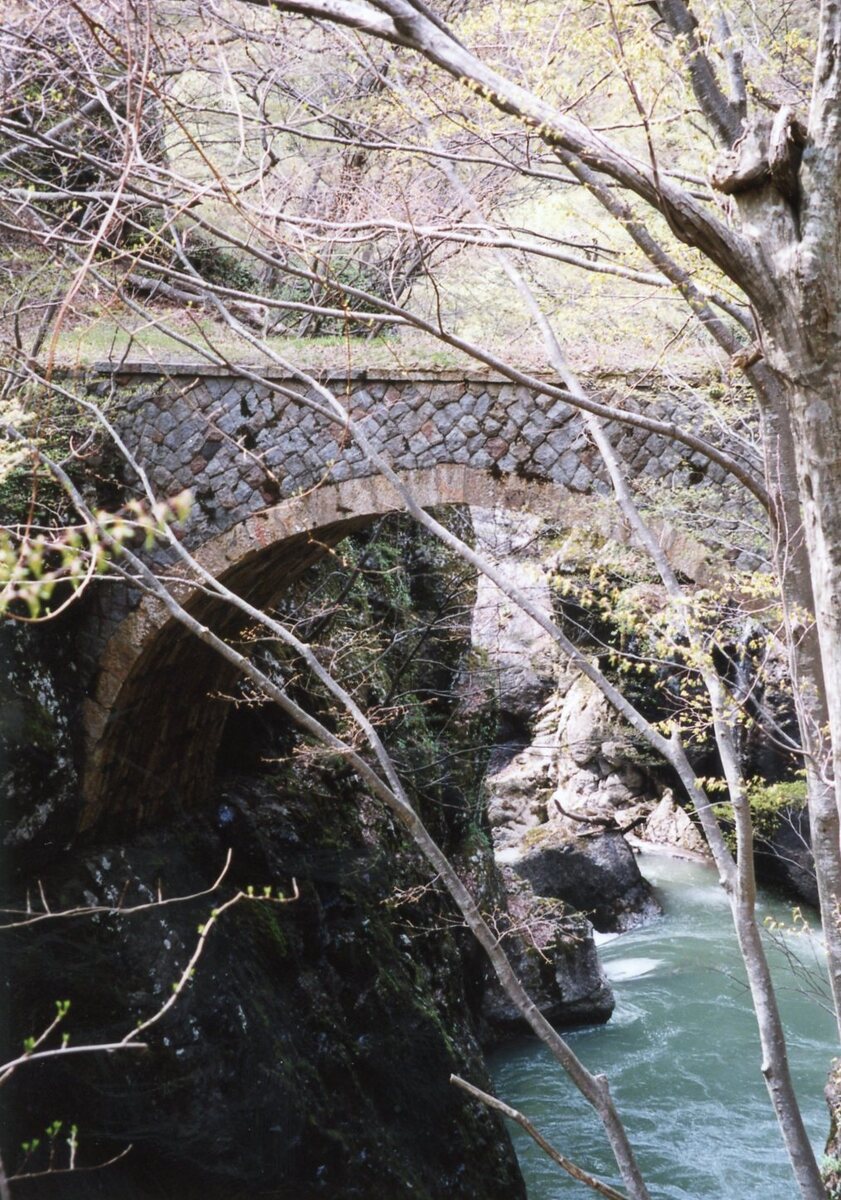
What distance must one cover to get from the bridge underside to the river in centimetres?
364

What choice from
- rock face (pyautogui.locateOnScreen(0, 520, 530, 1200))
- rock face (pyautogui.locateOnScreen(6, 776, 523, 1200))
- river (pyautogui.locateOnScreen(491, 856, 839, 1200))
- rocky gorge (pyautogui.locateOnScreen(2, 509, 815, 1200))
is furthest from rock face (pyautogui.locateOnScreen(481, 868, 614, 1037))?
rock face (pyautogui.locateOnScreen(6, 776, 523, 1200))

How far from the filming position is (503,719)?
56.7 feet

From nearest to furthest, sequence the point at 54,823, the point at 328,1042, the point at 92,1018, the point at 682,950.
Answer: the point at 92,1018, the point at 54,823, the point at 328,1042, the point at 682,950

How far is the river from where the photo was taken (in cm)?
752

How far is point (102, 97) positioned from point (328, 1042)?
5.83 metres

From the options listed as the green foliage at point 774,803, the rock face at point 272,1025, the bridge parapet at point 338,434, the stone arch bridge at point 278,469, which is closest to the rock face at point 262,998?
the rock face at point 272,1025

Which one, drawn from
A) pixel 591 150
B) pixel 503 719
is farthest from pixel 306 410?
pixel 503 719

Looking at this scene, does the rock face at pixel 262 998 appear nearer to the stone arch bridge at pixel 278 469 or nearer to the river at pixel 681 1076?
the stone arch bridge at pixel 278 469

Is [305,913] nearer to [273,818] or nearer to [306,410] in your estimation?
[273,818]

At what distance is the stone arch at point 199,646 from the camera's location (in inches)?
252

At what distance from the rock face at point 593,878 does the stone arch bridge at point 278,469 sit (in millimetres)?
5811

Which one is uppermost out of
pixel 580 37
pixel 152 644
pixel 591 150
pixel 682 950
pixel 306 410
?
pixel 580 37

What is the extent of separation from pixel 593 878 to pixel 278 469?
743 centimetres

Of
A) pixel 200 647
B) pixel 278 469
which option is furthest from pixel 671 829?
pixel 278 469
